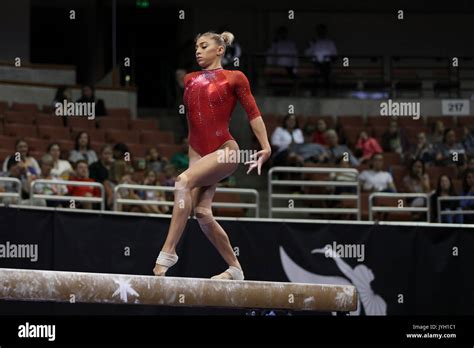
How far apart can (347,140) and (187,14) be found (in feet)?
16.9

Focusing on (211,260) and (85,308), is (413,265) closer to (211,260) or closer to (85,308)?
(211,260)

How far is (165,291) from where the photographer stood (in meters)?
8.59

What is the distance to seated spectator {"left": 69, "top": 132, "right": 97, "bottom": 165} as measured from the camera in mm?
14844

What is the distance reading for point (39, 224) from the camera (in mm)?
12797

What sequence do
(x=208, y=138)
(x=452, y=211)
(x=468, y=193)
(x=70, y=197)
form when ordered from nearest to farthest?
(x=208, y=138), (x=70, y=197), (x=452, y=211), (x=468, y=193)

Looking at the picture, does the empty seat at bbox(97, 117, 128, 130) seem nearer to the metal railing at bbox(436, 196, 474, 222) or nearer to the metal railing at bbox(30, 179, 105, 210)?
the metal railing at bbox(30, 179, 105, 210)

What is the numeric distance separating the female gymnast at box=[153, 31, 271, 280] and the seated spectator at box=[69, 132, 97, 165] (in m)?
5.92

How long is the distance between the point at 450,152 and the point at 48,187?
5.94 metres

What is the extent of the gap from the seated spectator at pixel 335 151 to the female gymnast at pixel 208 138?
22.5 feet

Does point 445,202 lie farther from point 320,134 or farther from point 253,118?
point 253,118

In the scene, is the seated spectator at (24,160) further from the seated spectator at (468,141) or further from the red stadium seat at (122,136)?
the seated spectator at (468,141)

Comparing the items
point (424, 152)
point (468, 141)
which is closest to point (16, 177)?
point (424, 152)

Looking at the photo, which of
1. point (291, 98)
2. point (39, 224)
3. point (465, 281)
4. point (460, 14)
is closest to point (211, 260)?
point (39, 224)

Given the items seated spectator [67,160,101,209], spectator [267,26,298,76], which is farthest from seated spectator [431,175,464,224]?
spectator [267,26,298,76]
